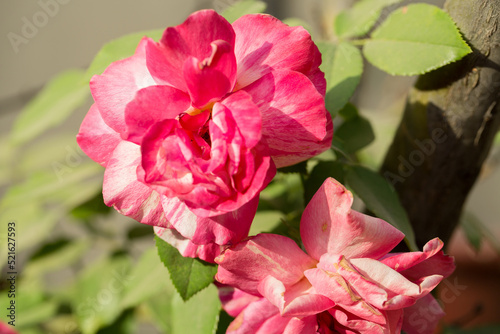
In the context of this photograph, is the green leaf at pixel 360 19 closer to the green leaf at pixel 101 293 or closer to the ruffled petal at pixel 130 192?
the ruffled petal at pixel 130 192

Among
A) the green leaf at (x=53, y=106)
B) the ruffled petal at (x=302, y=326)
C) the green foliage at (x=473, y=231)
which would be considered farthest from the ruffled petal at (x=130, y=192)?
the green foliage at (x=473, y=231)

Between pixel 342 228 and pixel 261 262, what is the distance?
0.19 ft

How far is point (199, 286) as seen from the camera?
34 centimetres

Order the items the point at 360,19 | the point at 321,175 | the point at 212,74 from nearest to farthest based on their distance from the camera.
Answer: the point at 212,74 → the point at 321,175 → the point at 360,19

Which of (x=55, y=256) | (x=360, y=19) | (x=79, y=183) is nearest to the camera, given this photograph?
(x=360, y=19)

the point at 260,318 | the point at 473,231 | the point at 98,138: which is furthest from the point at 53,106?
the point at 473,231

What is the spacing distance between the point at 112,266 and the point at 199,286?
441mm

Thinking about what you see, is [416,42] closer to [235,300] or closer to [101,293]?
[235,300]

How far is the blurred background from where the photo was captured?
0.69 m

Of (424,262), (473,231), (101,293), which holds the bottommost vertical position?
(473,231)

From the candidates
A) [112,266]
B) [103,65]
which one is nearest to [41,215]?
[112,266]

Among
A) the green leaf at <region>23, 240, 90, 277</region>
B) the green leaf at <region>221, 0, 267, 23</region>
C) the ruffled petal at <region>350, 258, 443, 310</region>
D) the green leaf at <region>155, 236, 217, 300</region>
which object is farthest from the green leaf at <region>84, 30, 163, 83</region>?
the green leaf at <region>23, 240, 90, 277</region>

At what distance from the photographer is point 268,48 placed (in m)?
0.29

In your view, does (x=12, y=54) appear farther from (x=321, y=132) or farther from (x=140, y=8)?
(x=321, y=132)
